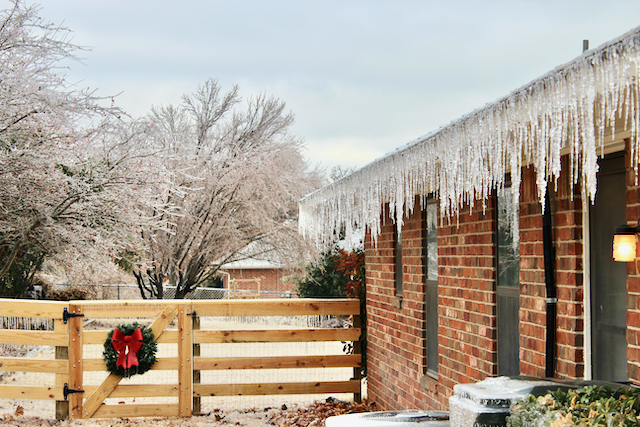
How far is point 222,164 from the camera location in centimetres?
1733

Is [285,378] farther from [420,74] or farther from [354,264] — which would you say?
[420,74]

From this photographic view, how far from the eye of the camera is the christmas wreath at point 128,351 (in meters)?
6.89

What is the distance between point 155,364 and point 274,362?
4.99ft

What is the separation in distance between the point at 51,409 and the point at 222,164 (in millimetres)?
10587

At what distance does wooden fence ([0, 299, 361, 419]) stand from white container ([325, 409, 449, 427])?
4162 millimetres

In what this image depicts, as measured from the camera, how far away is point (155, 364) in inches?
277

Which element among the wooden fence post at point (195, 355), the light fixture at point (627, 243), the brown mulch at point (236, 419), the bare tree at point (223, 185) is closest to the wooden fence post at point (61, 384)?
the brown mulch at point (236, 419)

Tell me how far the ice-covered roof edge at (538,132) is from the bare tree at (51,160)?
6674 millimetres

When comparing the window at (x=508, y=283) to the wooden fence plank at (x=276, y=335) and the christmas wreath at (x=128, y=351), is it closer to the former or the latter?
the wooden fence plank at (x=276, y=335)

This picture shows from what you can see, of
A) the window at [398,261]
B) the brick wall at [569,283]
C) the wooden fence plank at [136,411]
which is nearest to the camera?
the brick wall at [569,283]

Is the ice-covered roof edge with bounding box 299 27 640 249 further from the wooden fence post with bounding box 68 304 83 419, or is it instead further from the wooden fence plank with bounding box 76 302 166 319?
the wooden fence post with bounding box 68 304 83 419

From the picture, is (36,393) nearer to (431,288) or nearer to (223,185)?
(431,288)

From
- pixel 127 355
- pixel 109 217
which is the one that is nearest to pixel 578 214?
pixel 127 355

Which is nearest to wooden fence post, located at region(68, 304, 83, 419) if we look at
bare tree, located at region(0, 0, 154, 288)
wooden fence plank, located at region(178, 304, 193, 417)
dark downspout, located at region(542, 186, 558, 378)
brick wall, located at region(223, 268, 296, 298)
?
wooden fence plank, located at region(178, 304, 193, 417)
